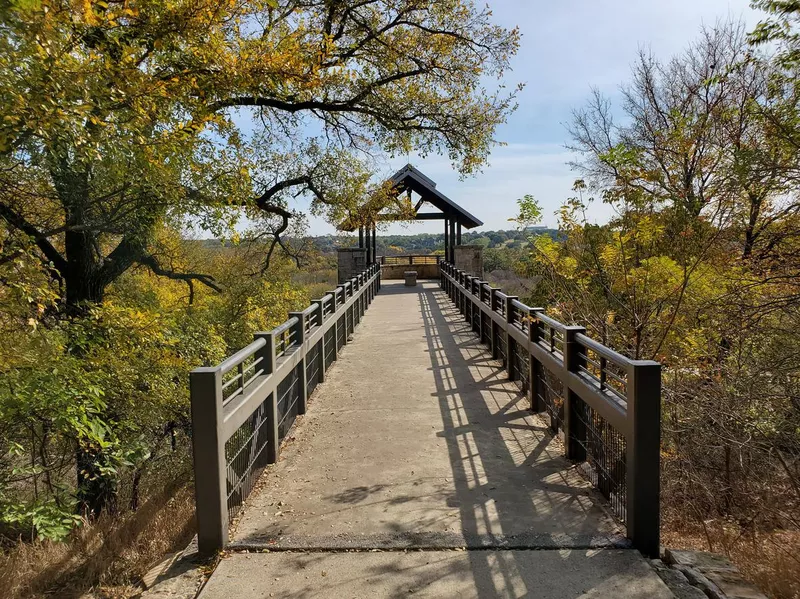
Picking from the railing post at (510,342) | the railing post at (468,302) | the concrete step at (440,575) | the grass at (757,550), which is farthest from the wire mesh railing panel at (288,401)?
the railing post at (468,302)

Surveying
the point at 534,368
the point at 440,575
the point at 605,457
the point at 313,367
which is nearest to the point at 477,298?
the point at 313,367

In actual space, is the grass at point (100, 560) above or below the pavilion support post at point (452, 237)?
below

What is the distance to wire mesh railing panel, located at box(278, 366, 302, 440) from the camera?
6148 millimetres

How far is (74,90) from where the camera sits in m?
5.04

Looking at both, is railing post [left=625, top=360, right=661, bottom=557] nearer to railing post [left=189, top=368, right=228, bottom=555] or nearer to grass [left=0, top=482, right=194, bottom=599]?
railing post [left=189, top=368, right=228, bottom=555]

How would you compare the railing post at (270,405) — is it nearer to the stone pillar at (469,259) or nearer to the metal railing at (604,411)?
the metal railing at (604,411)

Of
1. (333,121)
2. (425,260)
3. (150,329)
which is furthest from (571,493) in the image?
(425,260)

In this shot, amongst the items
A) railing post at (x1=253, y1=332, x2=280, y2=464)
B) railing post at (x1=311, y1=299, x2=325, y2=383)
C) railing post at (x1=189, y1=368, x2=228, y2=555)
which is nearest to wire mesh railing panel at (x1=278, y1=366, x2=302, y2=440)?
railing post at (x1=253, y1=332, x2=280, y2=464)

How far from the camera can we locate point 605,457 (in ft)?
15.0

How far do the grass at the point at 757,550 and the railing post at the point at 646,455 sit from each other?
0.57 metres

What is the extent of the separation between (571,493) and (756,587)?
1610 millimetres

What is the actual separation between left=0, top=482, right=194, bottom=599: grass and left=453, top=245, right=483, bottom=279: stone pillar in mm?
21487

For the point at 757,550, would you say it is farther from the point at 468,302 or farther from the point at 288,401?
the point at 468,302

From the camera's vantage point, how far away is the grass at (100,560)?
3.84 m
